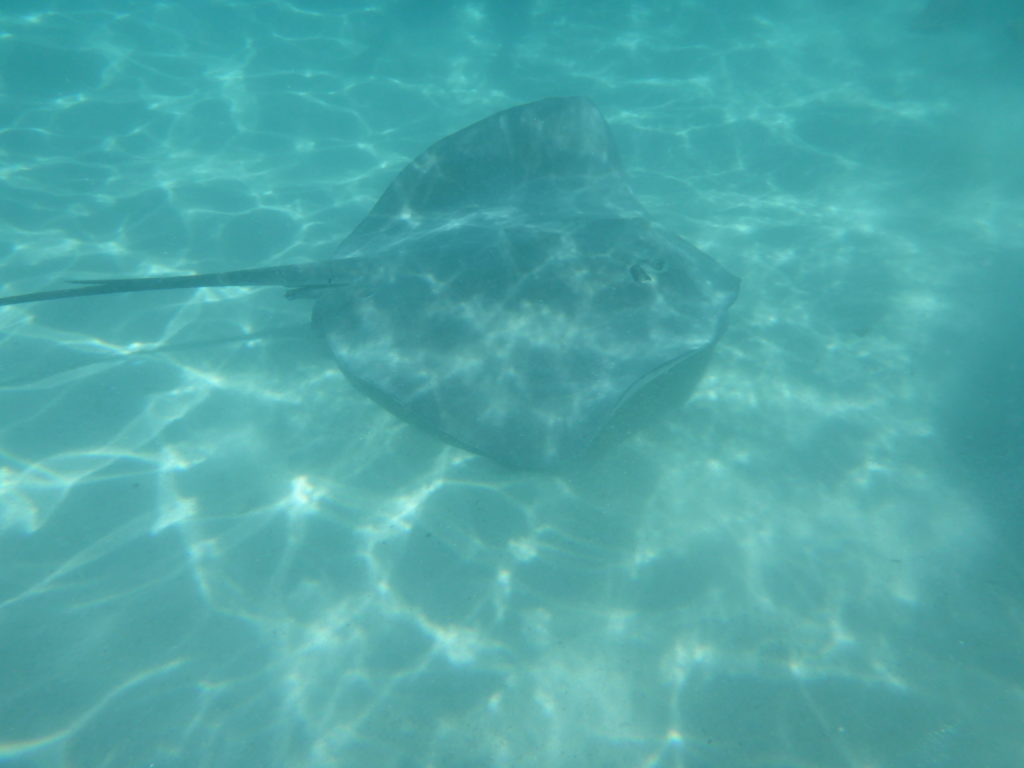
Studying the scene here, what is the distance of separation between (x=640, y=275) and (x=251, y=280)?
16.4ft

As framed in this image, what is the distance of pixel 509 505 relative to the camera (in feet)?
21.5

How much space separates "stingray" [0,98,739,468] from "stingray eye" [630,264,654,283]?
30mm

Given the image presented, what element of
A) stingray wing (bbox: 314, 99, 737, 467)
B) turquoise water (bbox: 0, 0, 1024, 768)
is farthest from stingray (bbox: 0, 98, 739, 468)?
turquoise water (bbox: 0, 0, 1024, 768)

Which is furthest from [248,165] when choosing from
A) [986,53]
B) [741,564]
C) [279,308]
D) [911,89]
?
[986,53]

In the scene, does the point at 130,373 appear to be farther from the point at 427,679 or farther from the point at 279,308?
the point at 427,679

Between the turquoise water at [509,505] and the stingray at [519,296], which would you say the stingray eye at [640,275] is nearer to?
the stingray at [519,296]

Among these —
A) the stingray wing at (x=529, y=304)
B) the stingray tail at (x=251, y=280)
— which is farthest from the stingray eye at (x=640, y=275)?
the stingray tail at (x=251, y=280)

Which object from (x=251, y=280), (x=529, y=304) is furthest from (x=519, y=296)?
(x=251, y=280)

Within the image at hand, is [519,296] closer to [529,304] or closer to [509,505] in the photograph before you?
[529,304]

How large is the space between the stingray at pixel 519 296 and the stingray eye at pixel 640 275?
3 cm

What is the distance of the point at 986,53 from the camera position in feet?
54.6

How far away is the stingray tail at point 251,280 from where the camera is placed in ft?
21.6

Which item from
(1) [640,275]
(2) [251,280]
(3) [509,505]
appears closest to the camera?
(3) [509,505]

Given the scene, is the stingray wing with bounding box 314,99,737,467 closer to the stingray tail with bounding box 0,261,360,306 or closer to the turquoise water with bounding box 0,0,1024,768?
the stingray tail with bounding box 0,261,360,306
